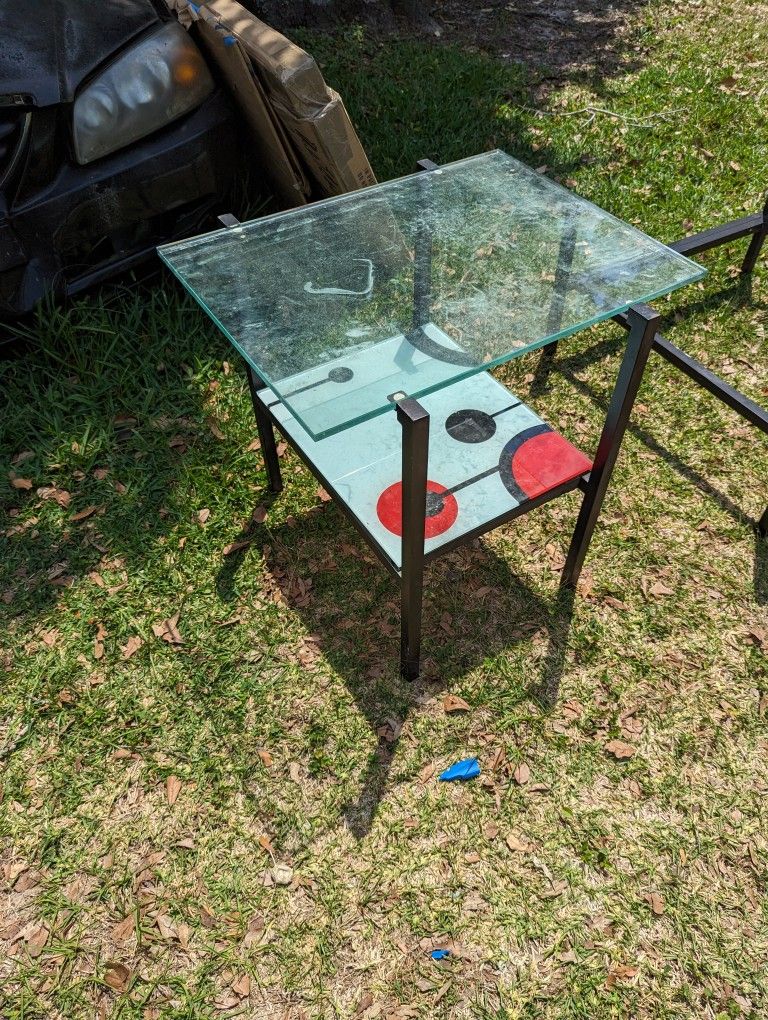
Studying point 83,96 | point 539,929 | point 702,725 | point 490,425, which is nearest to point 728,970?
point 539,929

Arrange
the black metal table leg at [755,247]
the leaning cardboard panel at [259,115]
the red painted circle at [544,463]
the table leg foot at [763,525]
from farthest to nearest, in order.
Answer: the black metal table leg at [755,247], the leaning cardboard panel at [259,115], the table leg foot at [763,525], the red painted circle at [544,463]

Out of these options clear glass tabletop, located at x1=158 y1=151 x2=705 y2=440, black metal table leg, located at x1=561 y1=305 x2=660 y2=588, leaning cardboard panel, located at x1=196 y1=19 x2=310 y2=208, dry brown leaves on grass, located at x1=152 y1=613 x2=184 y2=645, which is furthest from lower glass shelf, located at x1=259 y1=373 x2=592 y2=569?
leaning cardboard panel, located at x1=196 y1=19 x2=310 y2=208

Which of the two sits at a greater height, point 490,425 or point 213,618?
point 490,425

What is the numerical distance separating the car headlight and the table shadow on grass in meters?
1.87

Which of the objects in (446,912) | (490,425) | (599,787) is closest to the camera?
(446,912)

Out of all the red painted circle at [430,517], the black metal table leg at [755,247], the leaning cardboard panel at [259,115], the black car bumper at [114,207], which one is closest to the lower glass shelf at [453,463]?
the red painted circle at [430,517]

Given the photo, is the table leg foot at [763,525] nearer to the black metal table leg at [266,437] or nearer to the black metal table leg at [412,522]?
the black metal table leg at [412,522]

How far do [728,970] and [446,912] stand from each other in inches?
30.2

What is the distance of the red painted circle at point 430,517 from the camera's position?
249cm

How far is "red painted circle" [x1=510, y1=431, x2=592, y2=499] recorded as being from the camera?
2.57 metres

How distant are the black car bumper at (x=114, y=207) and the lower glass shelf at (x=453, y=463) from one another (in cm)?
142

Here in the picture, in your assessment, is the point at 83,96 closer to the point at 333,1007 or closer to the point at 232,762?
the point at 232,762

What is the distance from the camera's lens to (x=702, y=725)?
8.44ft

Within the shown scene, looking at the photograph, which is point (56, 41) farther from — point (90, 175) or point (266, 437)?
point (266, 437)
